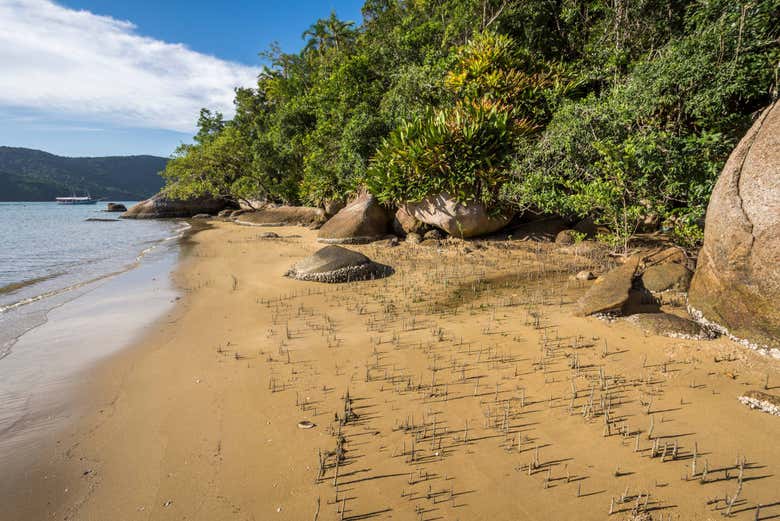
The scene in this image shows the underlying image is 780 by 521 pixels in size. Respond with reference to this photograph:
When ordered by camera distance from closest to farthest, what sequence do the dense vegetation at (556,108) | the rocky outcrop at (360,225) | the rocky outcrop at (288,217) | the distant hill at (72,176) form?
1. the dense vegetation at (556,108)
2. the rocky outcrop at (360,225)
3. the rocky outcrop at (288,217)
4. the distant hill at (72,176)

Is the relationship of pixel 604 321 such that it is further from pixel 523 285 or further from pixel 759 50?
pixel 759 50

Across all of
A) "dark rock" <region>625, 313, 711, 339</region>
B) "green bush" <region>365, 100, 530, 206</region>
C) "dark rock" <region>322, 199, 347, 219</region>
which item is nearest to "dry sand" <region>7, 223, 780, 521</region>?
"dark rock" <region>625, 313, 711, 339</region>

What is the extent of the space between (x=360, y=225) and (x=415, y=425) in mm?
11637

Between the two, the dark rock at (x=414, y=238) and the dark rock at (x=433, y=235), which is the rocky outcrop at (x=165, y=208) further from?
the dark rock at (x=433, y=235)

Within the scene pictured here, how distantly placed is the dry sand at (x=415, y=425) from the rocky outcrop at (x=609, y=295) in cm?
29

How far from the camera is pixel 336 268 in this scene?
369 inches

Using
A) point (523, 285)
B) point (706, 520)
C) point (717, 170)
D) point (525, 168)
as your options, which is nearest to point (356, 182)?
point (525, 168)

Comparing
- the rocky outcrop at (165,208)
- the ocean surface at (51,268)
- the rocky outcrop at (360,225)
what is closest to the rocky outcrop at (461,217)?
the rocky outcrop at (360,225)

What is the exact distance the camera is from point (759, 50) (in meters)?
7.66

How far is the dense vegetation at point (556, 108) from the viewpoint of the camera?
7574mm

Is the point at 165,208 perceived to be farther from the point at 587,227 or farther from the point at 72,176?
the point at 72,176

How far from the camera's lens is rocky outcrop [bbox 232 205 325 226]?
72.8 ft

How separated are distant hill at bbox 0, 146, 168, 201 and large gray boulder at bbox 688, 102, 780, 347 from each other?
387 ft

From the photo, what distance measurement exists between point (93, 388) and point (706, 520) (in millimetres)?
6199
